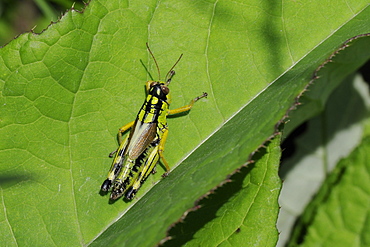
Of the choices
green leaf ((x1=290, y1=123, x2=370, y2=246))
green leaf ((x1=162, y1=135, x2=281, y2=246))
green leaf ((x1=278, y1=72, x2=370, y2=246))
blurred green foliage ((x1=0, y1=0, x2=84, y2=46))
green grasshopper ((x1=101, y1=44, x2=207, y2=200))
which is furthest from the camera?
blurred green foliage ((x1=0, y1=0, x2=84, y2=46))

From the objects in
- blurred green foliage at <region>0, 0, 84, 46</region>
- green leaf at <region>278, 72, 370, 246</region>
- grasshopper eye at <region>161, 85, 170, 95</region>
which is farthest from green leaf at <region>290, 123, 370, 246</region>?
blurred green foliage at <region>0, 0, 84, 46</region>

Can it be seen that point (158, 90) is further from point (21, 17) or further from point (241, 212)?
point (21, 17)

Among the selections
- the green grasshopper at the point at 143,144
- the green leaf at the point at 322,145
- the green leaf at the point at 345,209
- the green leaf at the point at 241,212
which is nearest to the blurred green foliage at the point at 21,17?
the green grasshopper at the point at 143,144

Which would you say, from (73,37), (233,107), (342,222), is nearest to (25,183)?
(73,37)

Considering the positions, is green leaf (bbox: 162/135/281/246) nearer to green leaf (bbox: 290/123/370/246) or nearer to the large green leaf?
the large green leaf

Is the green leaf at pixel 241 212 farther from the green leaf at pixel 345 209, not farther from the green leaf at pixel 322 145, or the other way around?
the green leaf at pixel 322 145
